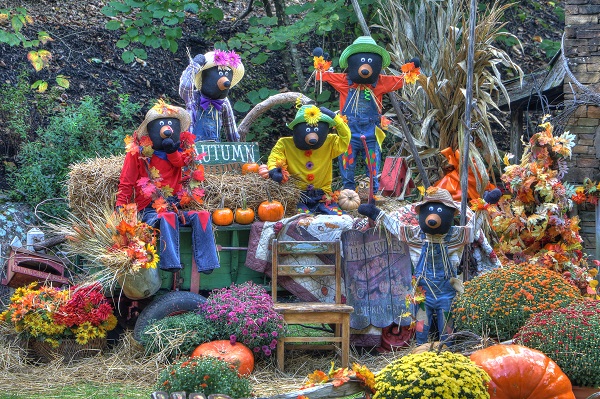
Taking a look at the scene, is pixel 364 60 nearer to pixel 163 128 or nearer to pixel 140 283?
pixel 163 128

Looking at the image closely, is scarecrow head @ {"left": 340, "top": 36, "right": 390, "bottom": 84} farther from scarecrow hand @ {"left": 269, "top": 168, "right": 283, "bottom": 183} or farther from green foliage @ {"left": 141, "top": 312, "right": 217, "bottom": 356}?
green foliage @ {"left": 141, "top": 312, "right": 217, "bottom": 356}

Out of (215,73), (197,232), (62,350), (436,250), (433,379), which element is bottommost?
(62,350)

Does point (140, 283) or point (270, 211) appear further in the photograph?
point (270, 211)

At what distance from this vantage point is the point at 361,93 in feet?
28.7

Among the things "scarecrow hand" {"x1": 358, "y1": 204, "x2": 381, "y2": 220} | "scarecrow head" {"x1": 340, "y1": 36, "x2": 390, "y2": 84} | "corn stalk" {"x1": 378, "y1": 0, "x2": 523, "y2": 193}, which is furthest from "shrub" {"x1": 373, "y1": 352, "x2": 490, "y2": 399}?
"corn stalk" {"x1": 378, "y1": 0, "x2": 523, "y2": 193}

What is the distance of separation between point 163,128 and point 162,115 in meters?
0.13

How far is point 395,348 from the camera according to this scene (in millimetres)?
7887

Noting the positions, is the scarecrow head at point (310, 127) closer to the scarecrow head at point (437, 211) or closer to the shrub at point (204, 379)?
the scarecrow head at point (437, 211)

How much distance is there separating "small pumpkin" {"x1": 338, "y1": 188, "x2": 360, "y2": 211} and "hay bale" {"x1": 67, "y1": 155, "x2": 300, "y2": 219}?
1.59 ft

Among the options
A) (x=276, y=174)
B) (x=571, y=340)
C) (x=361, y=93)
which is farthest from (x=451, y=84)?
(x=571, y=340)


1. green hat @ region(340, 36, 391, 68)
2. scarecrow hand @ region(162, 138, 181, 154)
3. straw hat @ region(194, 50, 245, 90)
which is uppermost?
green hat @ region(340, 36, 391, 68)

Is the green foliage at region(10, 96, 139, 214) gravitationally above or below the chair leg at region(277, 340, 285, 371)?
above

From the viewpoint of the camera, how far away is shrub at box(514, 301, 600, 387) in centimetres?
546

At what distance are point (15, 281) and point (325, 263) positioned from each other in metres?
2.79
